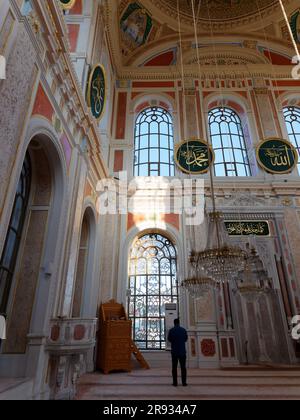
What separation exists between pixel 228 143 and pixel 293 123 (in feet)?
7.46

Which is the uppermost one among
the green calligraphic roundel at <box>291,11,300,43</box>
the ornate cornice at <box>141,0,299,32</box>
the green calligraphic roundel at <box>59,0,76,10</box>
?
the ornate cornice at <box>141,0,299,32</box>

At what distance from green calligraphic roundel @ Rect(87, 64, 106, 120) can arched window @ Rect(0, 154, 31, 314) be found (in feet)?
7.45

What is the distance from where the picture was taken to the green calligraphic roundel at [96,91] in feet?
18.7

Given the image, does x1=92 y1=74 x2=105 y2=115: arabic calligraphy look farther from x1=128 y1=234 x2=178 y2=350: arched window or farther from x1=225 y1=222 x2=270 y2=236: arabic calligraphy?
x1=225 y1=222 x2=270 y2=236: arabic calligraphy

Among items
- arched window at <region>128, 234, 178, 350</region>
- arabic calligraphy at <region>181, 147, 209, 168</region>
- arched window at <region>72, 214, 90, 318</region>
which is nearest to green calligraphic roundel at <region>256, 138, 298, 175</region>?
arabic calligraphy at <region>181, 147, 209, 168</region>

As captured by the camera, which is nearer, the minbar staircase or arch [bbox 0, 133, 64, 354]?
arch [bbox 0, 133, 64, 354]

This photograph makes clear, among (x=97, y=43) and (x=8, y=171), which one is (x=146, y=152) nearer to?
(x=97, y=43)

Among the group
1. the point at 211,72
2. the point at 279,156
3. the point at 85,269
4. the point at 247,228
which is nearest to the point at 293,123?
the point at 279,156

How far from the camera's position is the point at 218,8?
32.4ft

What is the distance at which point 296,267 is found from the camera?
6859 mm

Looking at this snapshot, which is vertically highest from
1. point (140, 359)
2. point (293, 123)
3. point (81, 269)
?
point (293, 123)

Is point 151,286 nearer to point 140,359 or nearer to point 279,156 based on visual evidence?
point 140,359

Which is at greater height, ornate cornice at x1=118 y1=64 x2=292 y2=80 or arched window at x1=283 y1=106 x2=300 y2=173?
ornate cornice at x1=118 y1=64 x2=292 y2=80

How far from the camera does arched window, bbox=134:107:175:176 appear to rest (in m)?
8.48
